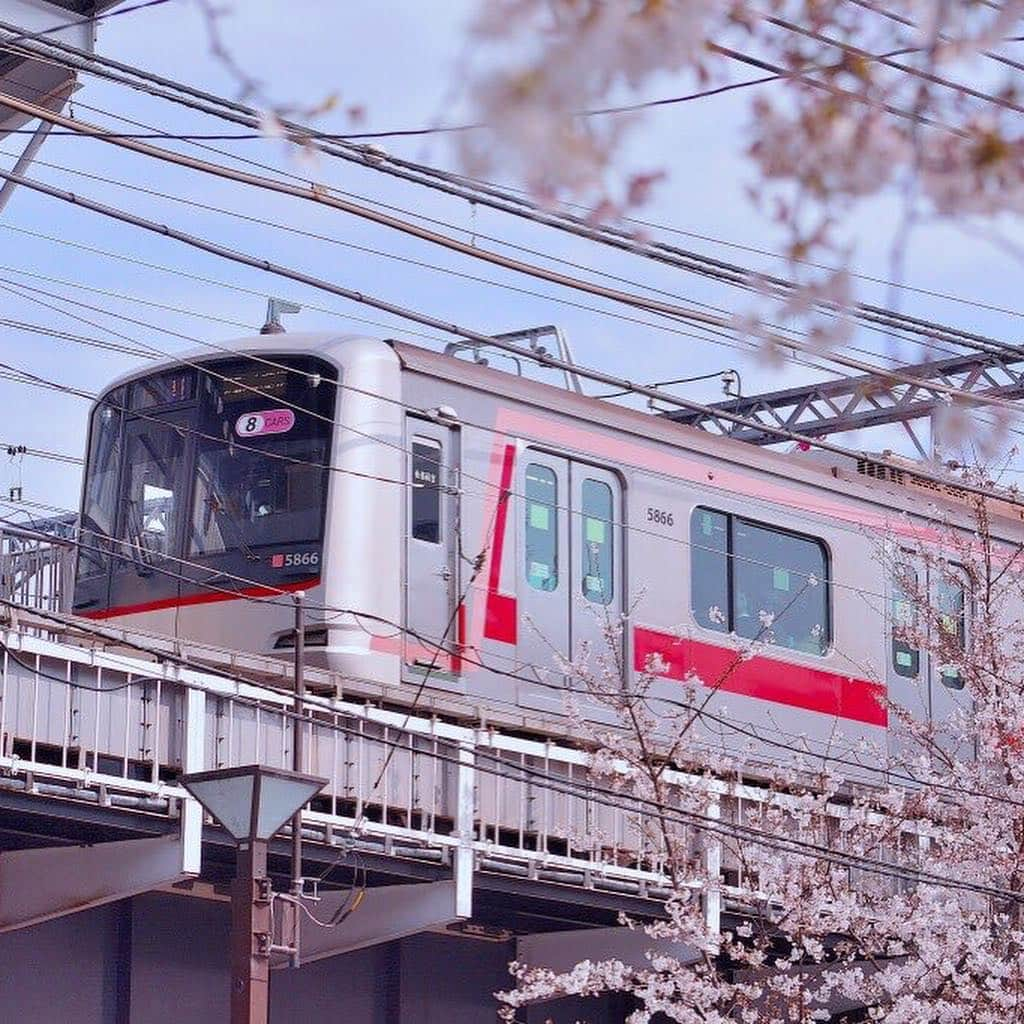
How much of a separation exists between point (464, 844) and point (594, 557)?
3.33 m

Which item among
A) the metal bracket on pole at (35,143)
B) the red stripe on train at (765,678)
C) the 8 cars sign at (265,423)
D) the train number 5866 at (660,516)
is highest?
the metal bracket on pole at (35,143)

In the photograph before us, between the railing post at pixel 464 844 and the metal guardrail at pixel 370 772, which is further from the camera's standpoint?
the railing post at pixel 464 844

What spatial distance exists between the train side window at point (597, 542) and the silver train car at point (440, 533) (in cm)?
2

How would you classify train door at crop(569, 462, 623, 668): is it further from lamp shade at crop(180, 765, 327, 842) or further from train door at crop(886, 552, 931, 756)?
lamp shade at crop(180, 765, 327, 842)

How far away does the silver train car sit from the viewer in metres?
16.4

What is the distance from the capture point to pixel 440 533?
658 inches

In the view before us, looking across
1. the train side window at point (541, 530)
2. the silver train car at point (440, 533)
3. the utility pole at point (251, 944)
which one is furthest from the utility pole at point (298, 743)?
the train side window at point (541, 530)

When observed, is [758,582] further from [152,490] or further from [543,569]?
[152,490]

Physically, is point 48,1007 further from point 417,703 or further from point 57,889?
point 417,703

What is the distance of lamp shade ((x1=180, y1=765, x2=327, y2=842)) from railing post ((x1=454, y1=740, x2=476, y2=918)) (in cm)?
410

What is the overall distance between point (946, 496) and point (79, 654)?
34.9 feet

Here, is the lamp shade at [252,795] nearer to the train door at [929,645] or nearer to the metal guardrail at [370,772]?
the metal guardrail at [370,772]

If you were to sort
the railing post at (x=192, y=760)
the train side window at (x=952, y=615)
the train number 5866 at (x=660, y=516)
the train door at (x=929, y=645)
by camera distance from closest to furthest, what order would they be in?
the railing post at (x=192, y=760), the train number 5866 at (x=660, y=516), the train door at (x=929, y=645), the train side window at (x=952, y=615)

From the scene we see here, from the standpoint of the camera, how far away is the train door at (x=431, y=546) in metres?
16.4
